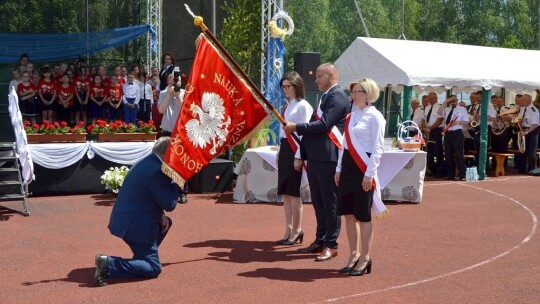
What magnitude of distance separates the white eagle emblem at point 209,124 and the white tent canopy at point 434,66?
8.11m

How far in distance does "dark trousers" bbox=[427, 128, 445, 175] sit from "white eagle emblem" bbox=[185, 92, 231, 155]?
32.9 ft

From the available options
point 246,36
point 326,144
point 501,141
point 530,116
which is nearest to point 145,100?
point 246,36

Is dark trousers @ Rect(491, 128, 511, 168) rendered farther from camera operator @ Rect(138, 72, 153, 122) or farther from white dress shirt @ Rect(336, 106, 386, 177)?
white dress shirt @ Rect(336, 106, 386, 177)

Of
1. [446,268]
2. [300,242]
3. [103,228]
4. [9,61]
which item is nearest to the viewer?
[446,268]

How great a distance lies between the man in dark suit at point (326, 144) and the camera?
7.35m

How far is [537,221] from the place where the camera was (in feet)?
33.8

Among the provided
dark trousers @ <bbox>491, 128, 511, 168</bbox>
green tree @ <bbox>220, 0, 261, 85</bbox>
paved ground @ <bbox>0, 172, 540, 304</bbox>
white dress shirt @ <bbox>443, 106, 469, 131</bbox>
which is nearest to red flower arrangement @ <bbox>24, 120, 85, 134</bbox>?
paved ground @ <bbox>0, 172, 540, 304</bbox>

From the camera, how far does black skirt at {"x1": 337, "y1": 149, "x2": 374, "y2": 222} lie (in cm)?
675

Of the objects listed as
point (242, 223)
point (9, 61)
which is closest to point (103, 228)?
point (242, 223)

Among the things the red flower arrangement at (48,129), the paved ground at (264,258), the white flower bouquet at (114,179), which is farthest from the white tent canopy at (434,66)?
the red flower arrangement at (48,129)

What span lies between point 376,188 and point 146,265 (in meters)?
2.17

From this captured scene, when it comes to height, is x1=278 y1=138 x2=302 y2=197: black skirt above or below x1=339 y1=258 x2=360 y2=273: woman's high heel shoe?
above

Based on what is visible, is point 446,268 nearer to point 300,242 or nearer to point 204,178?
point 300,242

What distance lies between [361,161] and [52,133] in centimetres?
726
